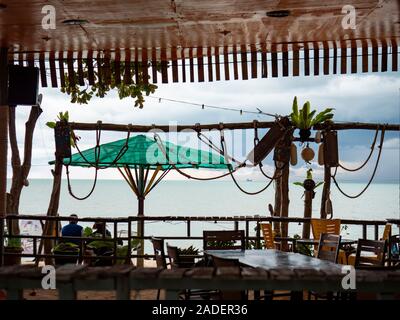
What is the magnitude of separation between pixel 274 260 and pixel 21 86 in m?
3.50

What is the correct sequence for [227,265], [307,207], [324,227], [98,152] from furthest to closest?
[307,207] < [98,152] < [324,227] < [227,265]

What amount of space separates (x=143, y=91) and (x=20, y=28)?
4550mm

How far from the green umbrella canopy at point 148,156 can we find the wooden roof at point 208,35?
3.11 metres

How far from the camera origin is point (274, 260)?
17.5 feet

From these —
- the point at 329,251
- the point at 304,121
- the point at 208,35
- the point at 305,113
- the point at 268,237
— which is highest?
the point at 208,35

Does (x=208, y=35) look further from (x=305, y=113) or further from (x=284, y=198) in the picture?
(x=284, y=198)

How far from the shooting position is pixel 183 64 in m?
7.38

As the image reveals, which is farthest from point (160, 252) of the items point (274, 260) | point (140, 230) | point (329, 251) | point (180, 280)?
point (140, 230)

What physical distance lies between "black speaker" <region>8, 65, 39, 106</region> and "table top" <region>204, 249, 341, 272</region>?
9.21ft

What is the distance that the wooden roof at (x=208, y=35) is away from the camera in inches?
210

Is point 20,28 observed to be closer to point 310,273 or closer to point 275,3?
point 275,3

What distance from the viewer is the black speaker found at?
6.91 metres

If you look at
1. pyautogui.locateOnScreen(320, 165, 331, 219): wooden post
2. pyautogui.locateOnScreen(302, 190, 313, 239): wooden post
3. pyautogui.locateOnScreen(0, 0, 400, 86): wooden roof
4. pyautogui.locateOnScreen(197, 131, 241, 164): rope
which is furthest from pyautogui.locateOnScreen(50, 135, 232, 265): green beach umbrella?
pyautogui.locateOnScreen(0, 0, 400, 86): wooden roof
